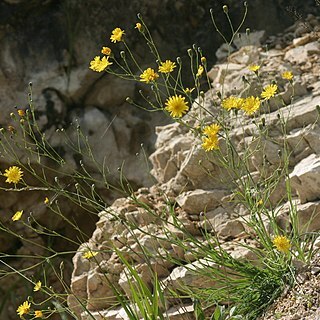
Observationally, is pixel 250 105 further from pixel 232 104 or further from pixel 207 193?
pixel 207 193

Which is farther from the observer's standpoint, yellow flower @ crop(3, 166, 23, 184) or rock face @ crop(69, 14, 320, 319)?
Result: rock face @ crop(69, 14, 320, 319)

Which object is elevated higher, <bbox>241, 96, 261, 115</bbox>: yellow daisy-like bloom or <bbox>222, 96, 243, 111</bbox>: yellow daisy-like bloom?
<bbox>222, 96, 243, 111</bbox>: yellow daisy-like bloom

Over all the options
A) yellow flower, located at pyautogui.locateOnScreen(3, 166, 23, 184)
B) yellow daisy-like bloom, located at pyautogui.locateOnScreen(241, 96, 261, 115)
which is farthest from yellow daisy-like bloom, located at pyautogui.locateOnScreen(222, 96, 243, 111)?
yellow flower, located at pyautogui.locateOnScreen(3, 166, 23, 184)

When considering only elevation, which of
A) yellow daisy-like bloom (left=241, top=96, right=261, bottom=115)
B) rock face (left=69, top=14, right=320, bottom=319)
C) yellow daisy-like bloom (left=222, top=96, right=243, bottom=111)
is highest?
yellow daisy-like bloom (left=222, top=96, right=243, bottom=111)

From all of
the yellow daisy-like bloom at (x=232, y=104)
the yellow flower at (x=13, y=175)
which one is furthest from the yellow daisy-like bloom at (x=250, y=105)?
the yellow flower at (x=13, y=175)

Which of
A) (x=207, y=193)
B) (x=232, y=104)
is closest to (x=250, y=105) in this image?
(x=232, y=104)

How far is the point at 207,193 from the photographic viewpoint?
3832 mm

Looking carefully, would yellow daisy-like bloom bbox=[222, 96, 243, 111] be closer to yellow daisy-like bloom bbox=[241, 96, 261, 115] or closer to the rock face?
yellow daisy-like bloom bbox=[241, 96, 261, 115]

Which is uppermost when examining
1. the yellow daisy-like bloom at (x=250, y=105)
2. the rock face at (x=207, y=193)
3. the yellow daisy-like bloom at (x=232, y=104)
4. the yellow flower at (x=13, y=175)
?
the yellow flower at (x=13, y=175)

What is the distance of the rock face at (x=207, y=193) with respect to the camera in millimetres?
3387

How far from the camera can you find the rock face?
133 inches

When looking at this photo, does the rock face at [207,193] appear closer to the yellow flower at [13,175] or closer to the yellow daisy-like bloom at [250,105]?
the yellow daisy-like bloom at [250,105]

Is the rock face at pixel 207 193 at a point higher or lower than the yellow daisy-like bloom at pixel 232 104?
lower

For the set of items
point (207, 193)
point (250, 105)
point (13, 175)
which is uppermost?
point (13, 175)
